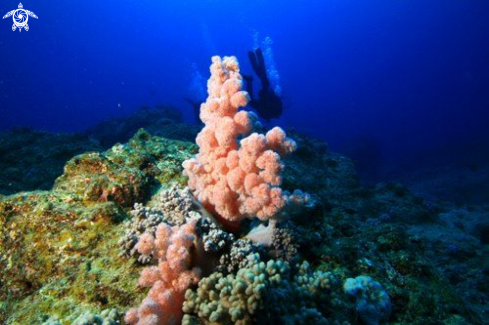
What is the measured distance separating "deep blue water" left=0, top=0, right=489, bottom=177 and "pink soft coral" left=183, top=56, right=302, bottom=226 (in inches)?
1787

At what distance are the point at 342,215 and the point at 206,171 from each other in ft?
7.44

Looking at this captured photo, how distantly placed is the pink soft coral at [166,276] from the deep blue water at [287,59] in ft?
151

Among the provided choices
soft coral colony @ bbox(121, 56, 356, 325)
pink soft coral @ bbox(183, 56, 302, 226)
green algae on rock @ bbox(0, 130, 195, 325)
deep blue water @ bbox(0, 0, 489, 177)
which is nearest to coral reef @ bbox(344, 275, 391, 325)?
soft coral colony @ bbox(121, 56, 356, 325)

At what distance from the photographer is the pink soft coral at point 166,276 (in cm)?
203

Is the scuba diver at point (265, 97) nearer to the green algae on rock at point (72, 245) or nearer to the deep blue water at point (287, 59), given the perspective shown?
the green algae on rock at point (72, 245)

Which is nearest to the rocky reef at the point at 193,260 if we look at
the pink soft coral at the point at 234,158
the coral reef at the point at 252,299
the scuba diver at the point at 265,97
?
the coral reef at the point at 252,299

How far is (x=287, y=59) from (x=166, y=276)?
6406 inches

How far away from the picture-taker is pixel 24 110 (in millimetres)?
114062

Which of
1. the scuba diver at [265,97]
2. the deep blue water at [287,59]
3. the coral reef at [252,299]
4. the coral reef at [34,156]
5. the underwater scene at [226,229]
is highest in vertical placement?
the deep blue water at [287,59]

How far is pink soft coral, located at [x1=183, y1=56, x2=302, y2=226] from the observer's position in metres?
2.58

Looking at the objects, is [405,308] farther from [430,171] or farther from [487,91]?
[487,91]

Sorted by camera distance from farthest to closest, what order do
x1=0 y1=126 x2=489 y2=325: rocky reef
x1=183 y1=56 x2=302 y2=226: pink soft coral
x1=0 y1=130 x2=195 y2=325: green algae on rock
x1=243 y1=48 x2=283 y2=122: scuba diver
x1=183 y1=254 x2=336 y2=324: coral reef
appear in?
x1=243 y1=48 x2=283 y2=122: scuba diver
x1=183 y1=56 x2=302 y2=226: pink soft coral
x1=0 y1=130 x2=195 y2=325: green algae on rock
x1=0 y1=126 x2=489 y2=325: rocky reef
x1=183 y1=254 x2=336 y2=324: coral reef

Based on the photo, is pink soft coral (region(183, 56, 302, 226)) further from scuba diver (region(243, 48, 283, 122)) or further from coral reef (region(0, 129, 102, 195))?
scuba diver (region(243, 48, 283, 122))

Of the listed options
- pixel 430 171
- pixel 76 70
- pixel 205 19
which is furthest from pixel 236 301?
pixel 205 19
